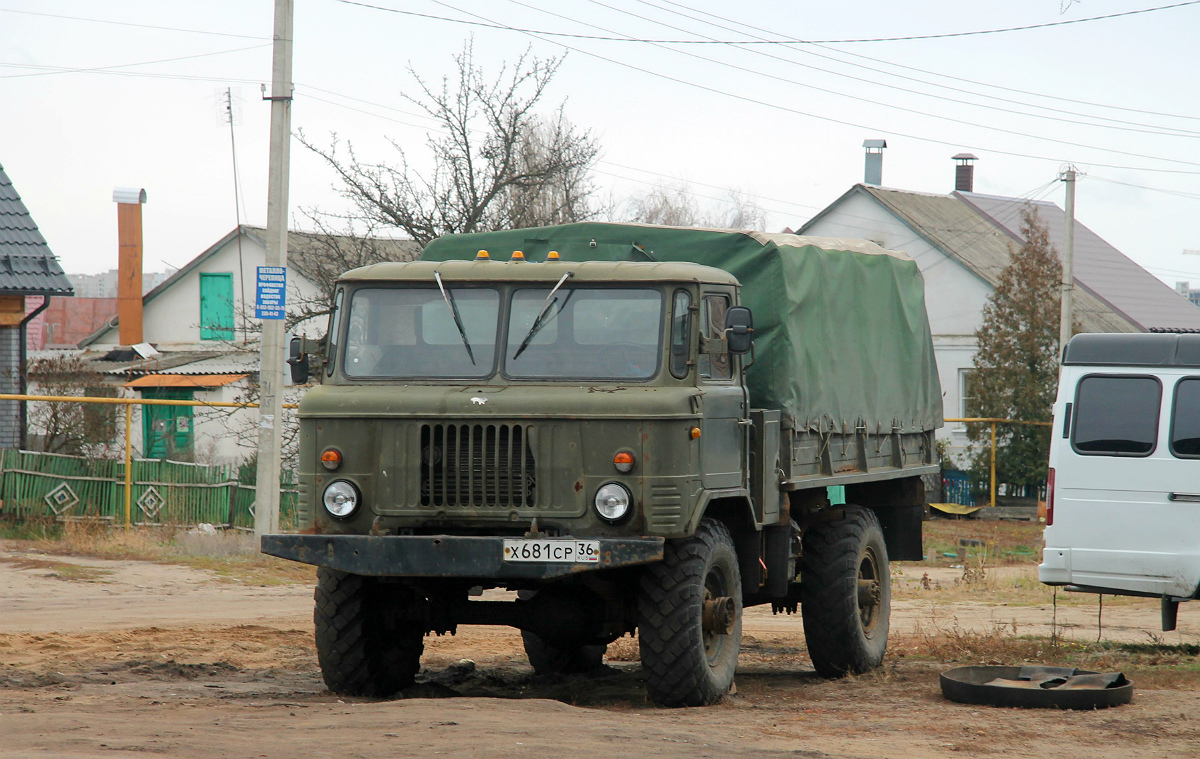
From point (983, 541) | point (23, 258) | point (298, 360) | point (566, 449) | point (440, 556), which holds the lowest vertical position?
point (983, 541)

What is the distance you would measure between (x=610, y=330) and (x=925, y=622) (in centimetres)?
680

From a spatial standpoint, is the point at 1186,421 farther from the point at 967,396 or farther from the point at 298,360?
the point at 967,396

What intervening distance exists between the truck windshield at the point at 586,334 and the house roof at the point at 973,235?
94.7ft

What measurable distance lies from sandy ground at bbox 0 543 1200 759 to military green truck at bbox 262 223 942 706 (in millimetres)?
538

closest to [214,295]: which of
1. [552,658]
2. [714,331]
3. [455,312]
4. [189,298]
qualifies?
[189,298]

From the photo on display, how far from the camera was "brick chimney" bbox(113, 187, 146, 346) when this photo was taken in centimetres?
4181

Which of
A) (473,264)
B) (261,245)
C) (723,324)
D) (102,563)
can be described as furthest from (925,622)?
(261,245)

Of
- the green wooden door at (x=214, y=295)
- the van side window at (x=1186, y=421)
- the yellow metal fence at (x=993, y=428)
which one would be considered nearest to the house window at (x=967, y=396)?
the yellow metal fence at (x=993, y=428)

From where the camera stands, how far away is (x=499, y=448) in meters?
7.77

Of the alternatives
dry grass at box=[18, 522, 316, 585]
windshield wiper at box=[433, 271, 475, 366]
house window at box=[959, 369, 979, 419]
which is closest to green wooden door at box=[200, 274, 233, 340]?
house window at box=[959, 369, 979, 419]

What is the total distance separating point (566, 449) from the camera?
25.3ft

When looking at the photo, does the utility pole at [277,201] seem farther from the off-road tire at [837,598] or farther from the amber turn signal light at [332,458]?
the amber turn signal light at [332,458]

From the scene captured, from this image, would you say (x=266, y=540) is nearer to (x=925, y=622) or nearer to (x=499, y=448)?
(x=499, y=448)

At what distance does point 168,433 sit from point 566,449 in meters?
22.9
